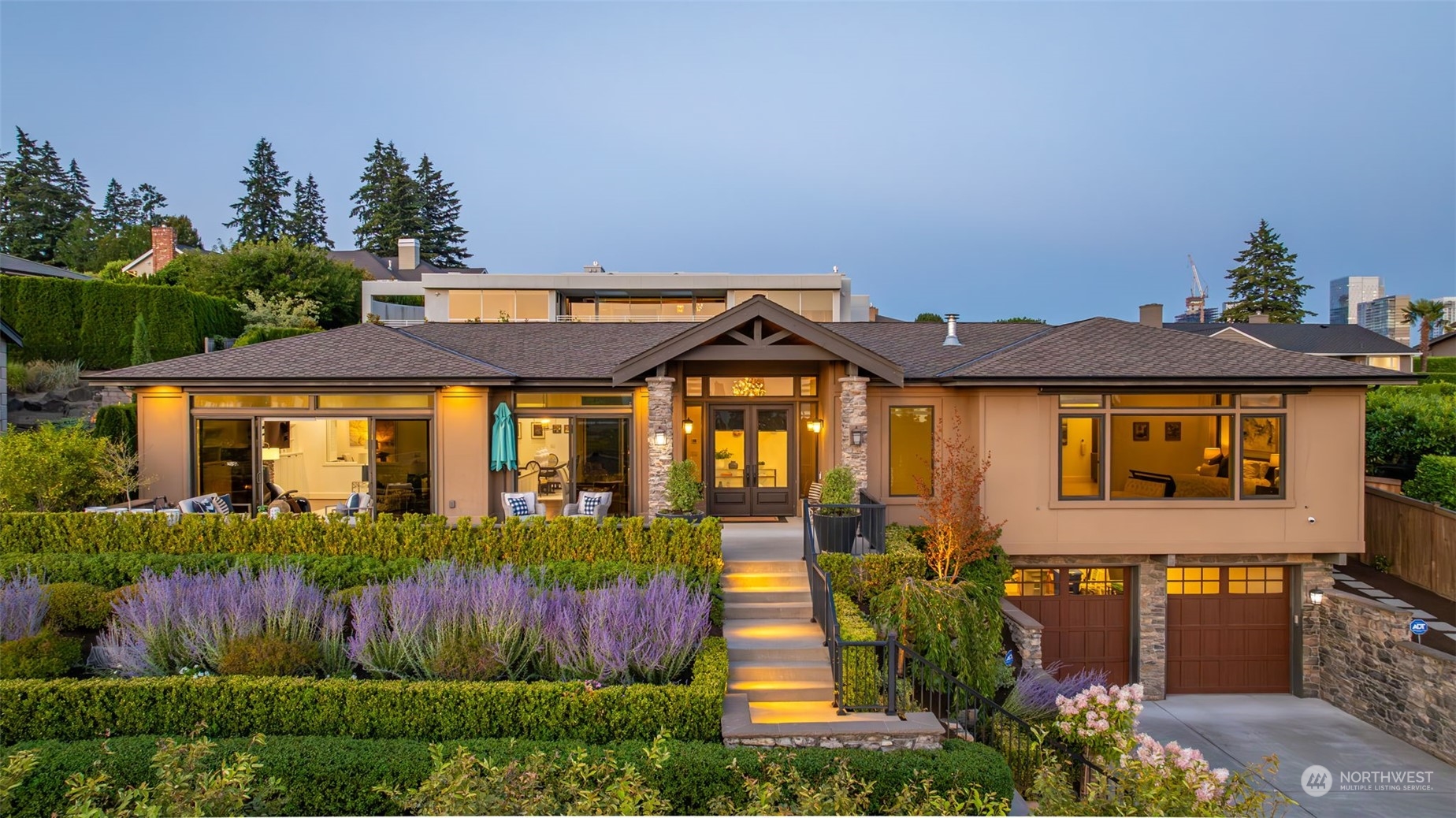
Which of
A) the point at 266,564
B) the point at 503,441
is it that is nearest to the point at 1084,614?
the point at 503,441

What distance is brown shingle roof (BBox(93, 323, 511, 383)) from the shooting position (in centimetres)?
1157

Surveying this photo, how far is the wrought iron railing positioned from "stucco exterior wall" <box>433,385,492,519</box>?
7048 millimetres

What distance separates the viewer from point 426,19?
8.70 m

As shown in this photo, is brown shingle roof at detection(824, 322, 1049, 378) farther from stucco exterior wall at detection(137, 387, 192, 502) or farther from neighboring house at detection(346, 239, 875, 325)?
neighboring house at detection(346, 239, 875, 325)

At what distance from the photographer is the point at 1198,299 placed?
1800 inches

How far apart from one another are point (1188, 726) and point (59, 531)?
689 inches

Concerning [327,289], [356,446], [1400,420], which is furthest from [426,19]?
[327,289]

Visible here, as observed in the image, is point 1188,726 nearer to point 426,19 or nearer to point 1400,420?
point 1400,420

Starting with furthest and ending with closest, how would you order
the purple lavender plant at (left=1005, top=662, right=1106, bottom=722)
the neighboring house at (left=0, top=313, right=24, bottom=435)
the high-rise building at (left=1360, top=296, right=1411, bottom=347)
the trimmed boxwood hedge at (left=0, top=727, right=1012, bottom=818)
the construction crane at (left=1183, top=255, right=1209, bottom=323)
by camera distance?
1. the construction crane at (left=1183, top=255, right=1209, bottom=323)
2. the high-rise building at (left=1360, top=296, right=1411, bottom=347)
3. the neighboring house at (left=0, top=313, right=24, bottom=435)
4. the purple lavender plant at (left=1005, top=662, right=1106, bottom=722)
5. the trimmed boxwood hedge at (left=0, top=727, right=1012, bottom=818)

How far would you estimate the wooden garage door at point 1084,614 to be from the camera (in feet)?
37.6

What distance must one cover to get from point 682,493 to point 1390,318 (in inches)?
1910

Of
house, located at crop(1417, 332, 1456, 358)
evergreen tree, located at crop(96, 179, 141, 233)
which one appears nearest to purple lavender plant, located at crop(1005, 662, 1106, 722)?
house, located at crop(1417, 332, 1456, 358)

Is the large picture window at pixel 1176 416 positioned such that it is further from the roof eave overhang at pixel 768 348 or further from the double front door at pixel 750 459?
the double front door at pixel 750 459

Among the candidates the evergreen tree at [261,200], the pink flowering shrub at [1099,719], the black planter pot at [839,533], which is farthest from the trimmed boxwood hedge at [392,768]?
the evergreen tree at [261,200]
